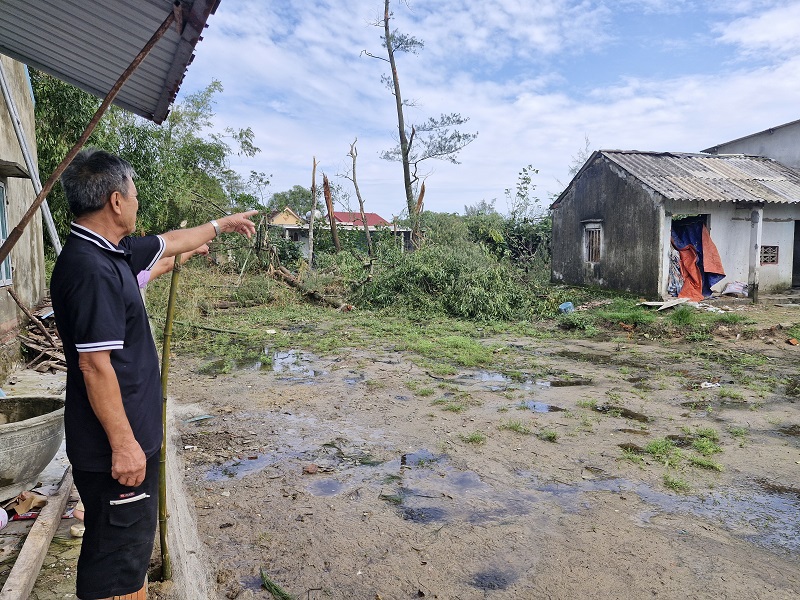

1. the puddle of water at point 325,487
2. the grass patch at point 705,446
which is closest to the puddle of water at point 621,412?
the grass patch at point 705,446

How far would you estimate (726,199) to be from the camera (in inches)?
523

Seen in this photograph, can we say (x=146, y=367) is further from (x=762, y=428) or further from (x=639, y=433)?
(x=762, y=428)

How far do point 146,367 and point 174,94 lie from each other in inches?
87.6

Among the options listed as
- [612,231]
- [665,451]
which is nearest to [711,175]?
[612,231]

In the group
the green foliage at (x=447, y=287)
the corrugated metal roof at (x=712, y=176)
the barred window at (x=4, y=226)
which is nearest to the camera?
the barred window at (x=4, y=226)

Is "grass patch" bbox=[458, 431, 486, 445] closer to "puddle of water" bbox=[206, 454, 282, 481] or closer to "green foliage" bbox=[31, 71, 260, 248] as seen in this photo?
"puddle of water" bbox=[206, 454, 282, 481]

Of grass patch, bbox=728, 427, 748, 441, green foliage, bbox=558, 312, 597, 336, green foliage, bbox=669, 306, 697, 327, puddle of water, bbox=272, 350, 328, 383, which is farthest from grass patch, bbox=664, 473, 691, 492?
green foliage, bbox=669, 306, 697, 327

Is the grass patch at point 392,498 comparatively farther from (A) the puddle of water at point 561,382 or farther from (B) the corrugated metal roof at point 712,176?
(B) the corrugated metal roof at point 712,176

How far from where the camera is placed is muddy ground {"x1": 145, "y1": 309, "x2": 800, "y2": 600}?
9.74ft

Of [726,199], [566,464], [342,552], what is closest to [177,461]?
[342,552]

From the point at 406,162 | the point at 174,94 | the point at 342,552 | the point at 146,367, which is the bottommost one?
the point at 342,552

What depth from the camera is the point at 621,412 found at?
5.75 m

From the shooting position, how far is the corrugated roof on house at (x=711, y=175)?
13.6m

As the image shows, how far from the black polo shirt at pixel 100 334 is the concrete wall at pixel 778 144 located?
20213 millimetres
